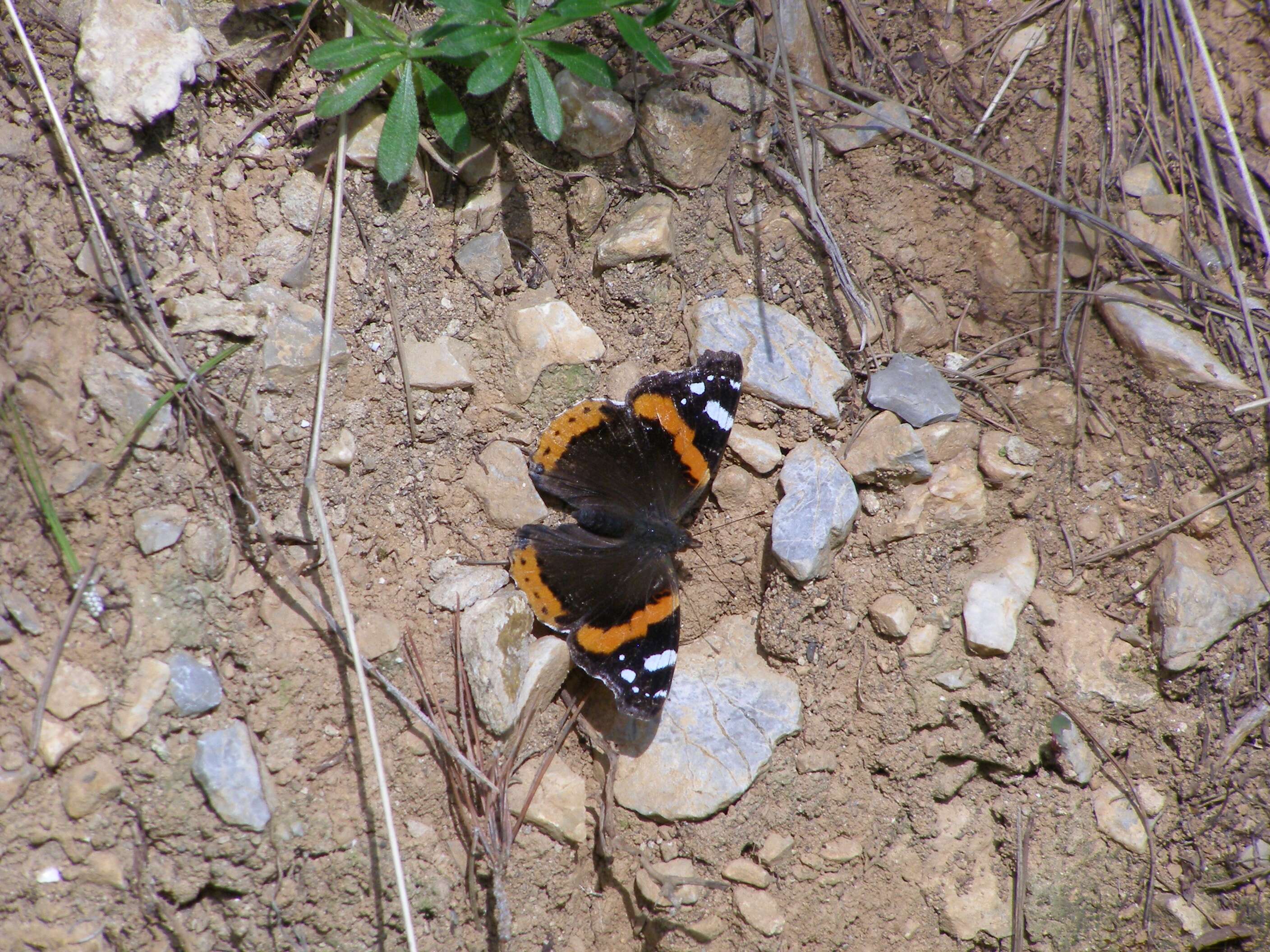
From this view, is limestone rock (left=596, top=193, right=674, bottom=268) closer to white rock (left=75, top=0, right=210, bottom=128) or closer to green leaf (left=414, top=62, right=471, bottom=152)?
green leaf (left=414, top=62, right=471, bottom=152)

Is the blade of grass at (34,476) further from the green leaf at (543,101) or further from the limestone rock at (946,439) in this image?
the limestone rock at (946,439)

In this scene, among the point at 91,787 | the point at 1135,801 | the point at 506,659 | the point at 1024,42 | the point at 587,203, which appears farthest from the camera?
the point at 1024,42

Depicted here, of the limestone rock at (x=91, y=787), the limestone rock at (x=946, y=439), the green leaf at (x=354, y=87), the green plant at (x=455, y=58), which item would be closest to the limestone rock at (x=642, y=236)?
the green plant at (x=455, y=58)

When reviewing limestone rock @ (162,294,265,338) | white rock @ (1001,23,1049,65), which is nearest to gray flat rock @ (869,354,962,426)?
white rock @ (1001,23,1049,65)

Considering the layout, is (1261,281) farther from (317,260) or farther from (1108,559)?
(317,260)

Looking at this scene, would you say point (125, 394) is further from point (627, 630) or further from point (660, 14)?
point (660, 14)

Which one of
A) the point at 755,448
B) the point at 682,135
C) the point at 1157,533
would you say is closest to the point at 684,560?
the point at 755,448
